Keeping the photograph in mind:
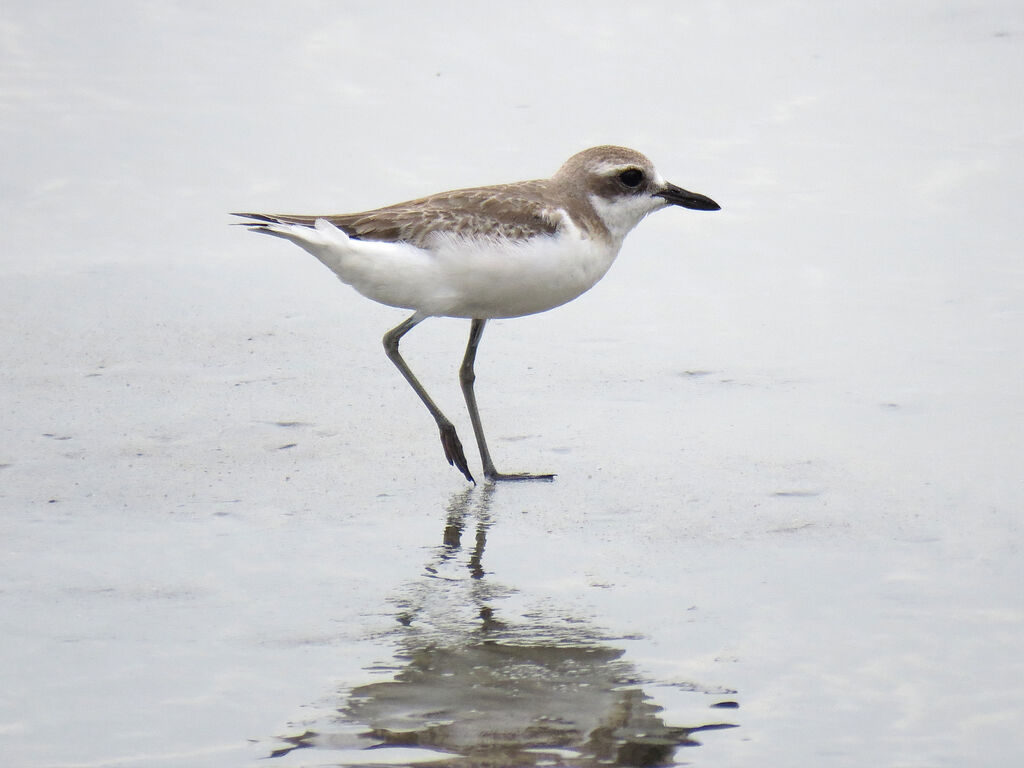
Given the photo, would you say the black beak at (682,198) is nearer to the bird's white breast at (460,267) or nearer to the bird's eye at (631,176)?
the bird's eye at (631,176)

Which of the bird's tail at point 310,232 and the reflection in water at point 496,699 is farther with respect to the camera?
the bird's tail at point 310,232

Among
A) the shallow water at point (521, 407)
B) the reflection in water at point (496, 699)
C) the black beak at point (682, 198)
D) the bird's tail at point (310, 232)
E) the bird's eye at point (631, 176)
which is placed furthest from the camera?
the black beak at point (682, 198)

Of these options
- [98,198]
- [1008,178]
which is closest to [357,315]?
[98,198]

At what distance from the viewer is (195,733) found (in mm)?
4160

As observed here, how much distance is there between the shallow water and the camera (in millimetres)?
4363

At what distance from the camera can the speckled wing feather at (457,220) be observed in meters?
6.20

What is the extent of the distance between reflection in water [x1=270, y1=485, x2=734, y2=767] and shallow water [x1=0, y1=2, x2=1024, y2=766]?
0.01 metres

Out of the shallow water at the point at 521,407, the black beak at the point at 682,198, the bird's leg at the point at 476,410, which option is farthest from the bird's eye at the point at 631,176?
the shallow water at the point at 521,407

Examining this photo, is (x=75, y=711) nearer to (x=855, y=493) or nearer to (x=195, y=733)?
(x=195, y=733)

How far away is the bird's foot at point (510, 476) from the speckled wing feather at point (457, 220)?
943mm

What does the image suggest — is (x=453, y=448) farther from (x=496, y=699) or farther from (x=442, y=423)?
(x=496, y=699)

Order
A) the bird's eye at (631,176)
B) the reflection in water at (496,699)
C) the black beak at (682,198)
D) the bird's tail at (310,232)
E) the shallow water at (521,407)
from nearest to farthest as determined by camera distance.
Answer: the reflection in water at (496,699)
the shallow water at (521,407)
the bird's tail at (310,232)
the bird's eye at (631,176)
the black beak at (682,198)

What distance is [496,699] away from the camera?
4301mm

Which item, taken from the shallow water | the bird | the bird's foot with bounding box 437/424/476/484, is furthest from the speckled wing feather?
the shallow water
